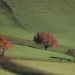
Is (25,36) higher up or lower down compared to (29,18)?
lower down

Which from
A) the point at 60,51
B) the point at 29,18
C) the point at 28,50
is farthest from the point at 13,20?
the point at 28,50

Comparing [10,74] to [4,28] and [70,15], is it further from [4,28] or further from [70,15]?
[70,15]

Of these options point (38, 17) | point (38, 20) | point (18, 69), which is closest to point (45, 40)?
point (18, 69)

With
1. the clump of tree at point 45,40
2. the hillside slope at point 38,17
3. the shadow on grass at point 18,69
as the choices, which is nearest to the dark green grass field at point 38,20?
the hillside slope at point 38,17

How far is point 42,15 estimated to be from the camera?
180 m

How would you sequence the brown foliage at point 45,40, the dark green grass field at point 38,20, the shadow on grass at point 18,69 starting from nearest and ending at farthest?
the shadow on grass at point 18,69, the brown foliage at point 45,40, the dark green grass field at point 38,20

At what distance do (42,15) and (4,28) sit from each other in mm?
25057

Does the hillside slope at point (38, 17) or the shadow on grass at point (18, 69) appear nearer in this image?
the shadow on grass at point (18, 69)

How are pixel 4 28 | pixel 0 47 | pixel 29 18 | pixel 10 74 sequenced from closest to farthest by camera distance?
pixel 10 74 → pixel 0 47 → pixel 4 28 → pixel 29 18

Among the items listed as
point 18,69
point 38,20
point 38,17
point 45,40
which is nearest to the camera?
point 18,69

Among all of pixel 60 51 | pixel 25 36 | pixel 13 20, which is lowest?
pixel 60 51

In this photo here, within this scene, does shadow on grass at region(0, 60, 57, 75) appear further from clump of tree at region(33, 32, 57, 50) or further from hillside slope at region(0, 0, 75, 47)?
hillside slope at region(0, 0, 75, 47)

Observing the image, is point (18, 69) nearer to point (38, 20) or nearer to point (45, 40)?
Result: point (45, 40)

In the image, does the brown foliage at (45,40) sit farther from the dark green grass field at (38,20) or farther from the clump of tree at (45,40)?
the dark green grass field at (38,20)
